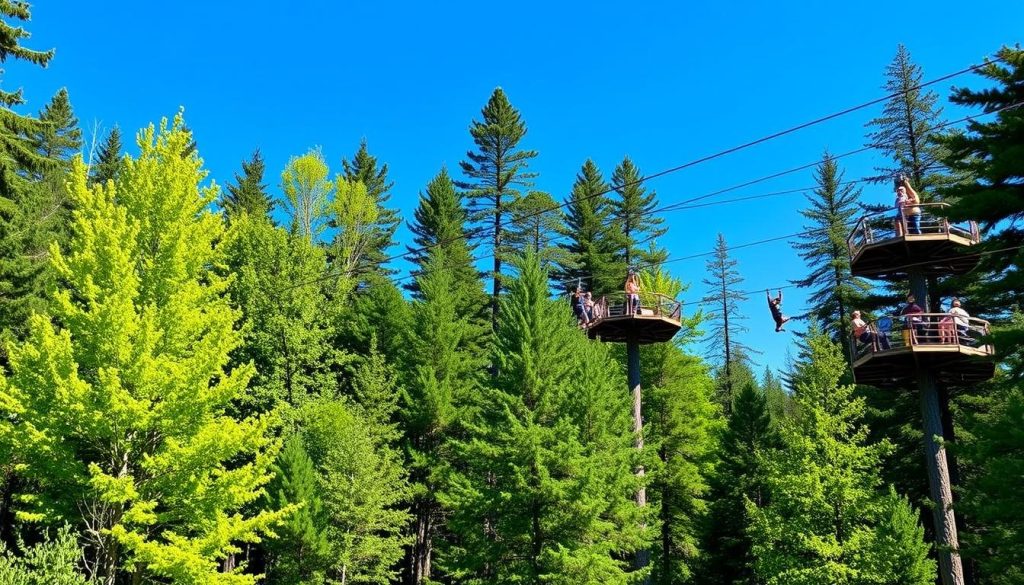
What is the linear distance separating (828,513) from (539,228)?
24707 mm

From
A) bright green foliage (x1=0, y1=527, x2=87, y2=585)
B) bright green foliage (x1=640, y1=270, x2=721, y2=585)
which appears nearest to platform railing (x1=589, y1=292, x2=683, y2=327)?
bright green foliage (x1=640, y1=270, x2=721, y2=585)

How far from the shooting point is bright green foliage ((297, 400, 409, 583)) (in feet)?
67.6

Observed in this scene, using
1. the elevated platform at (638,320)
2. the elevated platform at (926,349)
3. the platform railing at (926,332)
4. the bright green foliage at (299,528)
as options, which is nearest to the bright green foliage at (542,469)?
the elevated platform at (638,320)

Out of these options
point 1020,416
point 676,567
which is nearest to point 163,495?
point 1020,416

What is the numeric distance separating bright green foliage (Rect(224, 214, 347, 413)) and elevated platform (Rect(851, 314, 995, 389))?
1974cm

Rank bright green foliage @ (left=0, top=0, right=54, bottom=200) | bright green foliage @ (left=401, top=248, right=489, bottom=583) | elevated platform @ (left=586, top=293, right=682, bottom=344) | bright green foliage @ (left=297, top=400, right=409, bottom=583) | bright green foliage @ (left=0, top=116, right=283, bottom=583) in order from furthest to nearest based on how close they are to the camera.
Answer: bright green foliage @ (left=401, top=248, right=489, bottom=583) → elevated platform @ (left=586, top=293, right=682, bottom=344) → bright green foliage @ (left=297, top=400, right=409, bottom=583) → bright green foliage @ (left=0, top=0, right=54, bottom=200) → bright green foliage @ (left=0, top=116, right=283, bottom=583)

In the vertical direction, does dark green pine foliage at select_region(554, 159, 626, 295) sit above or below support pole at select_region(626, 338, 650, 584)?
above

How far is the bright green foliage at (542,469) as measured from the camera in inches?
696

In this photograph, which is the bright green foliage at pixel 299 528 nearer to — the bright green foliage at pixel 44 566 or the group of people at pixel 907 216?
the bright green foliage at pixel 44 566

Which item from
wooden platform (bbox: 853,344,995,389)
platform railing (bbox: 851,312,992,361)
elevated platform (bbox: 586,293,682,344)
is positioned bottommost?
wooden platform (bbox: 853,344,995,389)

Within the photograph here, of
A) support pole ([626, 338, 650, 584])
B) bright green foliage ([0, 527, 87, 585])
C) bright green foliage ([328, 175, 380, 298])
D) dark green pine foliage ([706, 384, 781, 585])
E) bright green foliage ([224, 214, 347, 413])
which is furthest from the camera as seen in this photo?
bright green foliage ([328, 175, 380, 298])

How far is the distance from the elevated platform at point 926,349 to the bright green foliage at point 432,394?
15780 mm

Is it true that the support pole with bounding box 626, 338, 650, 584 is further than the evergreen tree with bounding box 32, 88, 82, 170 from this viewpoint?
No

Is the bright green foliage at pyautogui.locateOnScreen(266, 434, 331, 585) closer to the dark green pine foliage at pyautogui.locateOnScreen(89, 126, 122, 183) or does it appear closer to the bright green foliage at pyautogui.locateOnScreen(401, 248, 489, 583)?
the bright green foliage at pyautogui.locateOnScreen(401, 248, 489, 583)
